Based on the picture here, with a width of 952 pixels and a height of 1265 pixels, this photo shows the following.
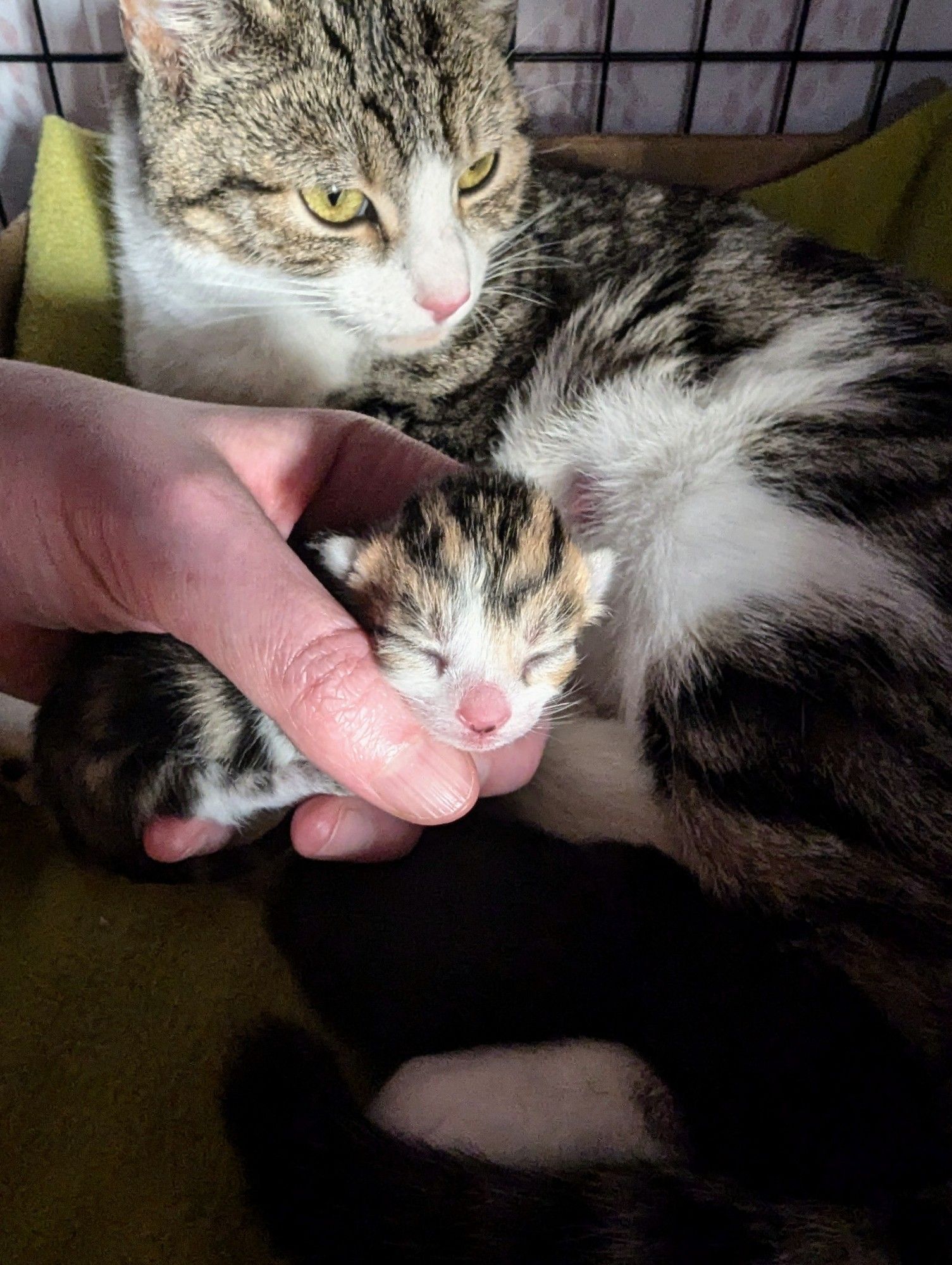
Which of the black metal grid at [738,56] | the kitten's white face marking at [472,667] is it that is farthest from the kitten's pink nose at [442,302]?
the black metal grid at [738,56]

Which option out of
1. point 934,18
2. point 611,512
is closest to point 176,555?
point 611,512

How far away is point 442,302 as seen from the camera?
0.87m

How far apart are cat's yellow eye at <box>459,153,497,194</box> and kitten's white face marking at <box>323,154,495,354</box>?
55 mm

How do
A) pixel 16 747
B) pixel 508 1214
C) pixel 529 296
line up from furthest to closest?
1. pixel 529 296
2. pixel 16 747
3. pixel 508 1214

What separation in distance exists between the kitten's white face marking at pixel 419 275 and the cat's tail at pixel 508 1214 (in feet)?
2.30

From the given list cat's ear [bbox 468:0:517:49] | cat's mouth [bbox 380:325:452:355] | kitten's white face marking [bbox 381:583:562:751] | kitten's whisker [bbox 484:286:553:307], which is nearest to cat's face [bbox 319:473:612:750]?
kitten's white face marking [bbox 381:583:562:751]

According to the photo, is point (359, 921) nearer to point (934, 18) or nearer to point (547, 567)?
point (547, 567)

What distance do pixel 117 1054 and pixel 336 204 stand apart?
776 mm

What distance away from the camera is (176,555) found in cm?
60

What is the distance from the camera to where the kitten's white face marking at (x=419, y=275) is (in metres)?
0.87

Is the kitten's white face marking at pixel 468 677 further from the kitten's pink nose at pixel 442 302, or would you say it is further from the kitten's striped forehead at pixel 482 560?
the kitten's pink nose at pixel 442 302

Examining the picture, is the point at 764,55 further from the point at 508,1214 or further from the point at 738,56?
the point at 508,1214

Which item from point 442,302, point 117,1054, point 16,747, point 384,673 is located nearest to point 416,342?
point 442,302

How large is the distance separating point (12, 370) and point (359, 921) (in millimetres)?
517
